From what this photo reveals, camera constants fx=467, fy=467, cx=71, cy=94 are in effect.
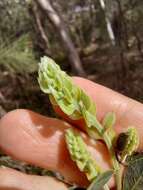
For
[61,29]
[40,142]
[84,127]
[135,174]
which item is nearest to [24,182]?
[40,142]

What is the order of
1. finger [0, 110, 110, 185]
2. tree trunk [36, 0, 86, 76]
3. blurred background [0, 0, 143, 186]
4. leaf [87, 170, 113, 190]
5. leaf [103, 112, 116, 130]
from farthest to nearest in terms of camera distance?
blurred background [0, 0, 143, 186] < tree trunk [36, 0, 86, 76] < finger [0, 110, 110, 185] < leaf [103, 112, 116, 130] < leaf [87, 170, 113, 190]

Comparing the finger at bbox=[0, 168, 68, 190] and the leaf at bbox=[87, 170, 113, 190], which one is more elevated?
the leaf at bbox=[87, 170, 113, 190]

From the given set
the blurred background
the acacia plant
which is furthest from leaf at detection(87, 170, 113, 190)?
the blurred background

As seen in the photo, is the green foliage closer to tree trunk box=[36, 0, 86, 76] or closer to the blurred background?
the blurred background

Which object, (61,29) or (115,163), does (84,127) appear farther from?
(61,29)

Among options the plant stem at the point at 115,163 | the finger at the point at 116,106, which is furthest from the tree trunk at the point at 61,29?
the plant stem at the point at 115,163

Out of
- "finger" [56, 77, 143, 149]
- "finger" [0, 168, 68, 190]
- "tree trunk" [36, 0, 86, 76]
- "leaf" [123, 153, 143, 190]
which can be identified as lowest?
"finger" [0, 168, 68, 190]

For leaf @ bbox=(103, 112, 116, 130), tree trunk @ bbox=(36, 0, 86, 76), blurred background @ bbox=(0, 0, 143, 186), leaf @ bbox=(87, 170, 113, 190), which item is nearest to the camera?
leaf @ bbox=(87, 170, 113, 190)
